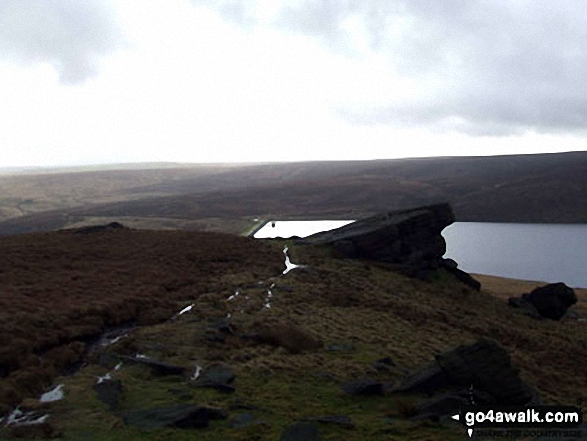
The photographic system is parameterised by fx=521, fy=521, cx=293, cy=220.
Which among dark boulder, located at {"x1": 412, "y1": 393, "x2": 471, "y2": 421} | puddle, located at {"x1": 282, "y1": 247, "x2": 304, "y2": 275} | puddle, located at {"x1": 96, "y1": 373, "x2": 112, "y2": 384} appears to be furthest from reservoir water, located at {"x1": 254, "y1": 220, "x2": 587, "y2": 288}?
puddle, located at {"x1": 96, "y1": 373, "x2": 112, "y2": 384}

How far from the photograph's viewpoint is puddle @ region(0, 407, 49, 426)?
16.5 meters

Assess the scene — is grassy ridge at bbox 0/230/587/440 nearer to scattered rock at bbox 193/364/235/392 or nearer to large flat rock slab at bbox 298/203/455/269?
scattered rock at bbox 193/364/235/392

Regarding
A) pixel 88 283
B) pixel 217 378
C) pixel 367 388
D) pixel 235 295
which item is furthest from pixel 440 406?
pixel 88 283

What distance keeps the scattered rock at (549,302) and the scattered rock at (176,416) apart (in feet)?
144

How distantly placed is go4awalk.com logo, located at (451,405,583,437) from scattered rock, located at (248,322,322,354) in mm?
9679

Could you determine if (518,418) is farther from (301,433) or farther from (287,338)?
(287,338)

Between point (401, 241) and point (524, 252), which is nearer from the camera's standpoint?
point (401, 241)

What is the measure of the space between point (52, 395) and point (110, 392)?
7.30ft

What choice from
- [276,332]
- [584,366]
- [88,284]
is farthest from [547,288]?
[88,284]

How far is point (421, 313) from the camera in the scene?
1538 inches

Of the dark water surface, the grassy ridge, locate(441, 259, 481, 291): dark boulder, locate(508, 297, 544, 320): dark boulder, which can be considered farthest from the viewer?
the dark water surface

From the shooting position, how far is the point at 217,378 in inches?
810

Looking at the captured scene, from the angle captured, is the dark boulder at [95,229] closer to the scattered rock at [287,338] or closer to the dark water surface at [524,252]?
the scattered rock at [287,338]

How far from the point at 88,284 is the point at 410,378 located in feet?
77.2
